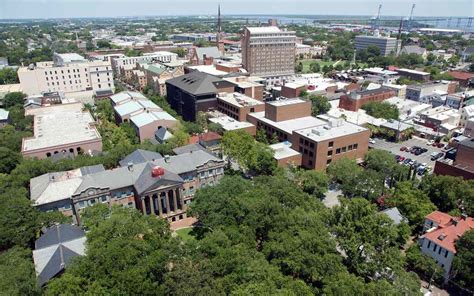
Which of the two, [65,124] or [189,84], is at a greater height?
[189,84]

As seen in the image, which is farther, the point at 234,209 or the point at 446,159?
the point at 446,159

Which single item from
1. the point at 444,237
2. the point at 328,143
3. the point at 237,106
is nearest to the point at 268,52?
the point at 237,106

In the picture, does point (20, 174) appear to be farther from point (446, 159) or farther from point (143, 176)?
point (446, 159)

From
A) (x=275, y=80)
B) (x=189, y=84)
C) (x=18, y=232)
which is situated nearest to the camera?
(x=18, y=232)

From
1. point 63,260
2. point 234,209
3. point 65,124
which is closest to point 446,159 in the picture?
point 234,209

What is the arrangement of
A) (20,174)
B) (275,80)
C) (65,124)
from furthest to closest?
(275,80) < (65,124) < (20,174)

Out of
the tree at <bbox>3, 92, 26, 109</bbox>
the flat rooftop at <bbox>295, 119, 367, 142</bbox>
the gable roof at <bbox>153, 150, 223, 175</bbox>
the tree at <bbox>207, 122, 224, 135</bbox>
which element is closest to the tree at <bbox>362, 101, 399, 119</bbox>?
the flat rooftop at <bbox>295, 119, 367, 142</bbox>
